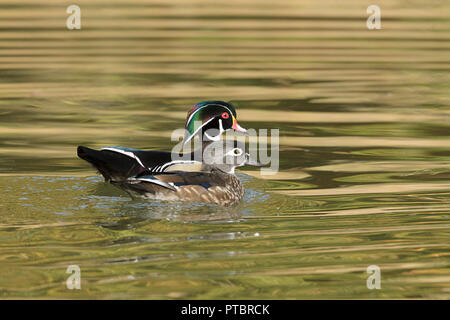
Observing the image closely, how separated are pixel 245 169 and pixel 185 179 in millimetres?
2061

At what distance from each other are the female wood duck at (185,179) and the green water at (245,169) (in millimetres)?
132

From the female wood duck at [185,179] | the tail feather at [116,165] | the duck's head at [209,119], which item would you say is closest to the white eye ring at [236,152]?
the female wood duck at [185,179]

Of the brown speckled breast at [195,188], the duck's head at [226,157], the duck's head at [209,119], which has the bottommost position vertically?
the brown speckled breast at [195,188]

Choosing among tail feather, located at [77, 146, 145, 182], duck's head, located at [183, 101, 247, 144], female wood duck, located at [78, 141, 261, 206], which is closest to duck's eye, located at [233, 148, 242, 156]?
female wood duck, located at [78, 141, 261, 206]

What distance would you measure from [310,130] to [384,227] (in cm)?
444

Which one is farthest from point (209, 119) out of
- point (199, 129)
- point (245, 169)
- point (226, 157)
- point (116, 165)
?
point (245, 169)

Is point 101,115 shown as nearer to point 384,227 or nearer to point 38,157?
point 38,157

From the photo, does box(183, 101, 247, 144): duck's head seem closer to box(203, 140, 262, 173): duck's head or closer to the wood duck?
the wood duck

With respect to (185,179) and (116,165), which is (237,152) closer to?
(185,179)

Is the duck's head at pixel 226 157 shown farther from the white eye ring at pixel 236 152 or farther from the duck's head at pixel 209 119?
the duck's head at pixel 209 119

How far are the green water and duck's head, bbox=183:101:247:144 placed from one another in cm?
69

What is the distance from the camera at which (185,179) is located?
8312 mm

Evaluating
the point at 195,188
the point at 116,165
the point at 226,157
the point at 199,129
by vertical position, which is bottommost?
the point at 195,188

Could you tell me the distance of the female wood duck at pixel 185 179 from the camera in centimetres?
813
